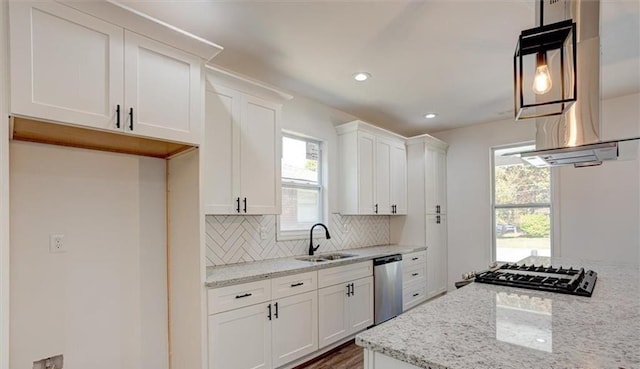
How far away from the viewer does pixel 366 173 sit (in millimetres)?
4145

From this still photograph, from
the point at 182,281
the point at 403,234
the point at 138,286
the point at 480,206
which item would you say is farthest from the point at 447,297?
the point at 480,206

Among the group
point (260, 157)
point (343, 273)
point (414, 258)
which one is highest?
point (260, 157)

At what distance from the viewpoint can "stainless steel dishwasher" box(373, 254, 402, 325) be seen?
3.69 meters

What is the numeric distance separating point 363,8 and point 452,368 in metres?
2.02

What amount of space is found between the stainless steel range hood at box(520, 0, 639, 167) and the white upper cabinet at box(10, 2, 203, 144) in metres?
2.12

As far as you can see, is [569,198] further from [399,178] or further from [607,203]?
[399,178]

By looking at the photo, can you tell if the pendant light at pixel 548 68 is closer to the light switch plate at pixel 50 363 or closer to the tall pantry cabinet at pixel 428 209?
the light switch plate at pixel 50 363

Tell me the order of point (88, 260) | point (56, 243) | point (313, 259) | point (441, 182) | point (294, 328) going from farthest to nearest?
point (441, 182) → point (313, 259) → point (294, 328) → point (88, 260) → point (56, 243)

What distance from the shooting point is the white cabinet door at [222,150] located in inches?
98.0

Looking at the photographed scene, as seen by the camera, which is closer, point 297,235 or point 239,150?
point 239,150

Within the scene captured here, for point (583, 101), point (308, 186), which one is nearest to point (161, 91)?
point (308, 186)

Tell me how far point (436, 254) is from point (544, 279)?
309 cm

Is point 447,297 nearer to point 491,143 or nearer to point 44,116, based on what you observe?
point 44,116

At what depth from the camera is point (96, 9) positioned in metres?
1.70
